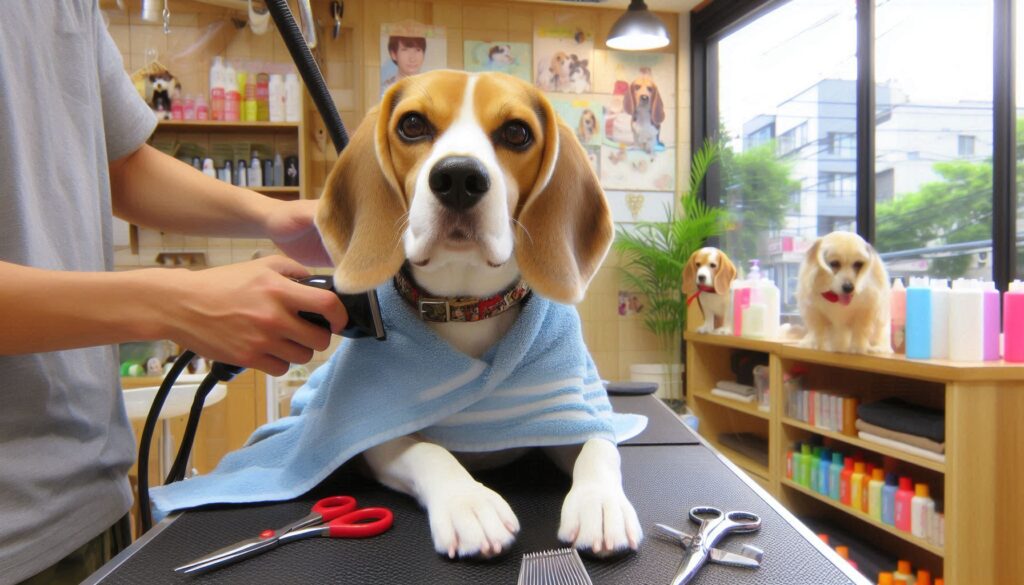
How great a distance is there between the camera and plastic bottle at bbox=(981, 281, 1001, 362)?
173cm

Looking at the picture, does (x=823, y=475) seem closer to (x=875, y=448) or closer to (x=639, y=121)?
(x=875, y=448)

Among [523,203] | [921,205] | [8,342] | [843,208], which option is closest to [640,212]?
[843,208]

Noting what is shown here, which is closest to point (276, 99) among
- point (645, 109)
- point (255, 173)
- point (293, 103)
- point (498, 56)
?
point (293, 103)

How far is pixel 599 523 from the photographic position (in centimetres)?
58

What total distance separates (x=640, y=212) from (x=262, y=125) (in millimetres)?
2081

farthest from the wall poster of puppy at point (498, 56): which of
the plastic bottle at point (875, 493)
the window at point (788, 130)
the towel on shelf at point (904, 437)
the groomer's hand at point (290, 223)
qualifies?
the groomer's hand at point (290, 223)

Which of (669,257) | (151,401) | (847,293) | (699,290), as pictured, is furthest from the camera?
(669,257)

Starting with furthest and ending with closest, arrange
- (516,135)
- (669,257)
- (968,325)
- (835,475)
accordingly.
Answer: (669,257)
(835,475)
(968,325)
(516,135)

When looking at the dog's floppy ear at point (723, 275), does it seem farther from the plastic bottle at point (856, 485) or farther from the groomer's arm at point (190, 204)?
the groomer's arm at point (190, 204)

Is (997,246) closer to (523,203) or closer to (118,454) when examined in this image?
(523,203)

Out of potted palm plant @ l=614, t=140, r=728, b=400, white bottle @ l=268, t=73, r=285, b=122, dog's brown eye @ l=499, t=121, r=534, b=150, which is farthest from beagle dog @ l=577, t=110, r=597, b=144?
dog's brown eye @ l=499, t=121, r=534, b=150

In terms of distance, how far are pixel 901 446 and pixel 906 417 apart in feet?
0.28

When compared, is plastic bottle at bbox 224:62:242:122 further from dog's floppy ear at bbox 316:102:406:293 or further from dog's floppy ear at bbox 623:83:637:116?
dog's floppy ear at bbox 316:102:406:293

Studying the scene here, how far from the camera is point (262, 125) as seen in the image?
3.16m
